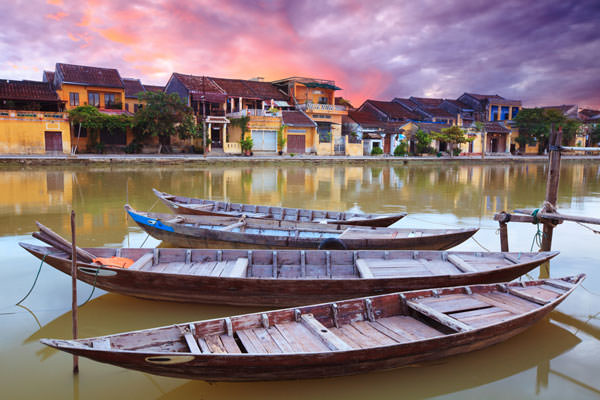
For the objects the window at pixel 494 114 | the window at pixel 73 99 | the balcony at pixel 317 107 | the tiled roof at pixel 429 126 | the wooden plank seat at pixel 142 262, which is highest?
the window at pixel 494 114

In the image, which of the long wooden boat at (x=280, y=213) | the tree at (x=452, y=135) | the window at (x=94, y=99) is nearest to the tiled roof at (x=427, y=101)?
the tree at (x=452, y=135)

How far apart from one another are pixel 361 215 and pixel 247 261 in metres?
4.04

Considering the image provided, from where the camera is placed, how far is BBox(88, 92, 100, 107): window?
30.1 metres

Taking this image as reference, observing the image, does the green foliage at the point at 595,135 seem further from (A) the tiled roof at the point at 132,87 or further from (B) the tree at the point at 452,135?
(A) the tiled roof at the point at 132,87

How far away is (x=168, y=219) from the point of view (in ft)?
28.5

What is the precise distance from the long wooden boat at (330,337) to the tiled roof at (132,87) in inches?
1376

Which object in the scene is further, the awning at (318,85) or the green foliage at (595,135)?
the green foliage at (595,135)

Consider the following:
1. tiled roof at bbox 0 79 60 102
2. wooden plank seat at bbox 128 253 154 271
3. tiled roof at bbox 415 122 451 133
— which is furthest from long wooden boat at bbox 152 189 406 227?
tiled roof at bbox 415 122 451 133

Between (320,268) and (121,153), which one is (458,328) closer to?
(320,268)

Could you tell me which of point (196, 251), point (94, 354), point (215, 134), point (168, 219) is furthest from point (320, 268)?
point (215, 134)

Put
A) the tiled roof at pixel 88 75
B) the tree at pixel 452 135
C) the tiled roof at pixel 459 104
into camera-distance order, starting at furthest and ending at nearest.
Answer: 1. the tiled roof at pixel 459 104
2. the tree at pixel 452 135
3. the tiled roof at pixel 88 75

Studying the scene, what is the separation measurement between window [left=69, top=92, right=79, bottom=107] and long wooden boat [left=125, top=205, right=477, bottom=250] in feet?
83.2

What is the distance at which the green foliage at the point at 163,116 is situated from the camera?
2825 centimetres

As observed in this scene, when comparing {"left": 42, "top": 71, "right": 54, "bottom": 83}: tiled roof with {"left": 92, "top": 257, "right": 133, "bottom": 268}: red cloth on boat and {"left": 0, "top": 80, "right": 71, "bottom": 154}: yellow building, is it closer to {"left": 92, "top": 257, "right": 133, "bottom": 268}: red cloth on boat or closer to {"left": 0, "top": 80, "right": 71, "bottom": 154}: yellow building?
{"left": 0, "top": 80, "right": 71, "bottom": 154}: yellow building
